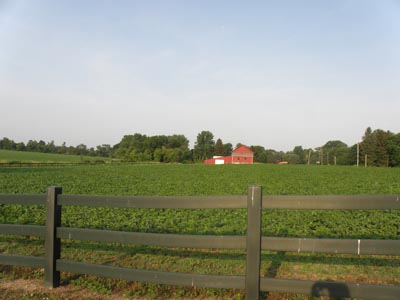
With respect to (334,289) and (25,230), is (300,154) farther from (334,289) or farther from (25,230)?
(25,230)

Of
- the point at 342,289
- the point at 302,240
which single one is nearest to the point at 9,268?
the point at 302,240

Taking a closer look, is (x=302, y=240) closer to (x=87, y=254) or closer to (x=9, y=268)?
(x=87, y=254)

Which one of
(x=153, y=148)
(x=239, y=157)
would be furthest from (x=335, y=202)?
(x=153, y=148)

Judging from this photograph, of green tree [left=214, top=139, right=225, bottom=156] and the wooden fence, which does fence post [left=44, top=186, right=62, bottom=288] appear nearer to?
the wooden fence

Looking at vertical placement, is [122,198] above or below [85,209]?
above

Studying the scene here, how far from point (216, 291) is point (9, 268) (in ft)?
10.3

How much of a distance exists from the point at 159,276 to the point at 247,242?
43.2 inches

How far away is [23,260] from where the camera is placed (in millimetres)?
4172

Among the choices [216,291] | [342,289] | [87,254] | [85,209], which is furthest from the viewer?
[85,209]

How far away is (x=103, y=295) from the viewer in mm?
3775

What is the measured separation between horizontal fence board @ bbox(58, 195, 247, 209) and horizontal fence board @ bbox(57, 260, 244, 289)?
0.76 metres

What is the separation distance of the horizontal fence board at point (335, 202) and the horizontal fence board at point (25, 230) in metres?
2.85

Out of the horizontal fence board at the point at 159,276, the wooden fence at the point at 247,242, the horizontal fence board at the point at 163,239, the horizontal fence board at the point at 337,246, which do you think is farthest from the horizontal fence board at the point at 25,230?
the horizontal fence board at the point at 337,246

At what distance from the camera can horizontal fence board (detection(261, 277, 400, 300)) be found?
3014 millimetres
